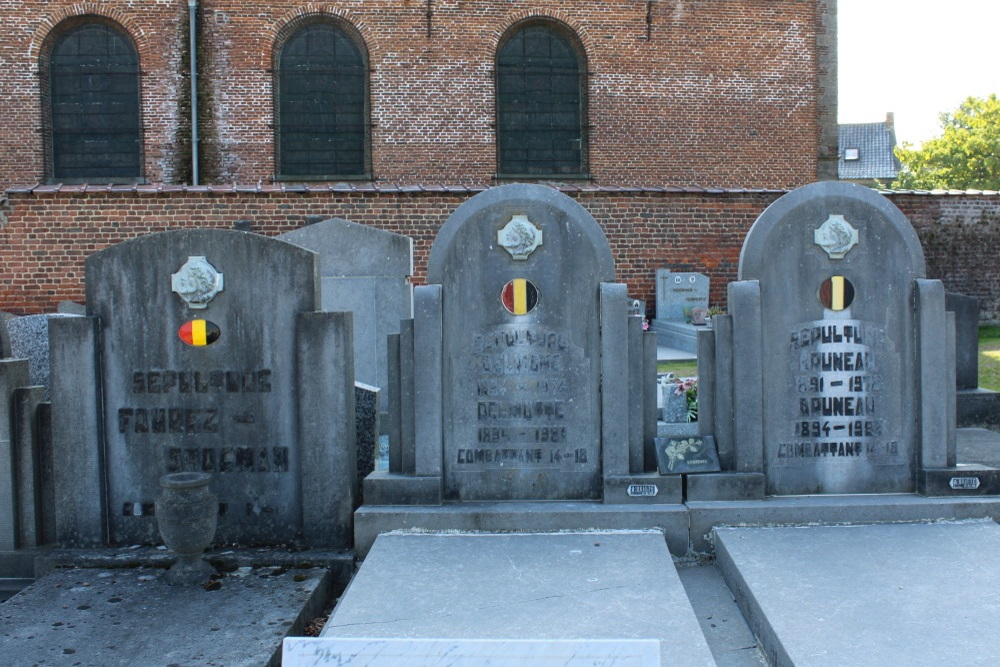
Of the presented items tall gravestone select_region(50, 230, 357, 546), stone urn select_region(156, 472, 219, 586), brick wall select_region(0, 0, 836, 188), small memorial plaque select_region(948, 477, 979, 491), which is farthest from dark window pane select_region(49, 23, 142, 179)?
small memorial plaque select_region(948, 477, 979, 491)

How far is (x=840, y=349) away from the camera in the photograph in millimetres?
5023

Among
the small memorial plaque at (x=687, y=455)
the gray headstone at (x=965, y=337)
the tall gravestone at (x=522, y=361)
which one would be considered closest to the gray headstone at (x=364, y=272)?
the tall gravestone at (x=522, y=361)

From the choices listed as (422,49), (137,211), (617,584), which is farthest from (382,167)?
(617,584)

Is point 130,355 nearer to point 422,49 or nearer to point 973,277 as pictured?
point 422,49

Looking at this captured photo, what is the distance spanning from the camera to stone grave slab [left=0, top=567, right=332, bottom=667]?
360 centimetres

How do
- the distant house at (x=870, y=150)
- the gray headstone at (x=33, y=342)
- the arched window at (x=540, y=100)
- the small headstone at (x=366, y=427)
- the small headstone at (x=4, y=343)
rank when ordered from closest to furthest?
1. the small headstone at (x=4, y=343)
2. the small headstone at (x=366, y=427)
3. the gray headstone at (x=33, y=342)
4. the arched window at (x=540, y=100)
5. the distant house at (x=870, y=150)

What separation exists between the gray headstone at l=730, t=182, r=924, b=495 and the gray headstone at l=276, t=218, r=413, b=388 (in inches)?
174

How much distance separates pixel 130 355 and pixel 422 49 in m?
14.6

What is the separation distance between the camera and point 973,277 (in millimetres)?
16719

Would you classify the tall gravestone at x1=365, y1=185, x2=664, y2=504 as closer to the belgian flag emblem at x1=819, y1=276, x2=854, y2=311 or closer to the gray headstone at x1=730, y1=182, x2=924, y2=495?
the gray headstone at x1=730, y1=182, x2=924, y2=495

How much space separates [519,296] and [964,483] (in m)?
2.61

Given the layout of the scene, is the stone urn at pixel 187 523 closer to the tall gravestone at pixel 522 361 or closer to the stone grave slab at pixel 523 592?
the stone grave slab at pixel 523 592

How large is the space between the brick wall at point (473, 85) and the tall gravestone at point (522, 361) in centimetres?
1356

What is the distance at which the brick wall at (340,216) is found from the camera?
13.8 metres
